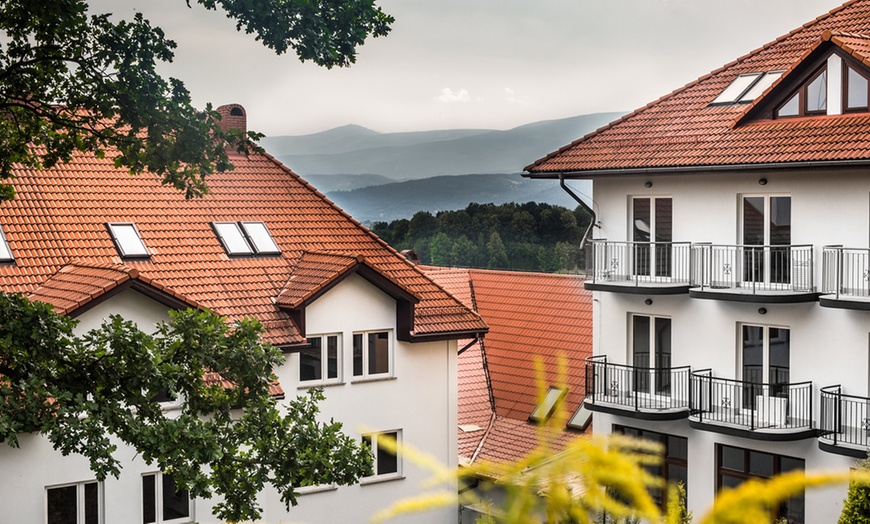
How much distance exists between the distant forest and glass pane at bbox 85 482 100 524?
39.8 m

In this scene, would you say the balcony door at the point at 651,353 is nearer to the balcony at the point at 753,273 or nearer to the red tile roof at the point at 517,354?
the balcony at the point at 753,273

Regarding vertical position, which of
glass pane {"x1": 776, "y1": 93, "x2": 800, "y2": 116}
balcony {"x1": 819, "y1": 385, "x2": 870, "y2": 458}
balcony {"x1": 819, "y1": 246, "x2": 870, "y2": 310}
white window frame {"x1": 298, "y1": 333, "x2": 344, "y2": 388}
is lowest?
balcony {"x1": 819, "y1": 385, "x2": 870, "y2": 458}

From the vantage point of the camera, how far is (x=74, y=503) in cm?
1838

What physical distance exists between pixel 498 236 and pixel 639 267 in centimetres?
4354

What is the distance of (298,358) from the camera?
21766 millimetres

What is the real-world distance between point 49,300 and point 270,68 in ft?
154

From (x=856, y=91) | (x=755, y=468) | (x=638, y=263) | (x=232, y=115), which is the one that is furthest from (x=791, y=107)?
(x=232, y=115)

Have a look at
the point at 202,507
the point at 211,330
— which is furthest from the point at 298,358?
the point at 211,330

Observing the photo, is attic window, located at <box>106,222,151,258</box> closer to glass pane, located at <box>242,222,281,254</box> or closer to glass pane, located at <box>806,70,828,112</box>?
glass pane, located at <box>242,222,281,254</box>

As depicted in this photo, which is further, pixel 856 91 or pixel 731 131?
pixel 731 131

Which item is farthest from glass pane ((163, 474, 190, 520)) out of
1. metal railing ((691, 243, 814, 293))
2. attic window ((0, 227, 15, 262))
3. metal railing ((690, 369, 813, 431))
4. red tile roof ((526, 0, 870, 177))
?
metal railing ((691, 243, 814, 293))

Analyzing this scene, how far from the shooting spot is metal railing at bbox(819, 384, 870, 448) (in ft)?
61.6

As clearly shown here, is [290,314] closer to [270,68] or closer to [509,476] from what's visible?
[509,476]

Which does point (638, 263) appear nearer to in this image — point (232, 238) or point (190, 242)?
point (232, 238)
